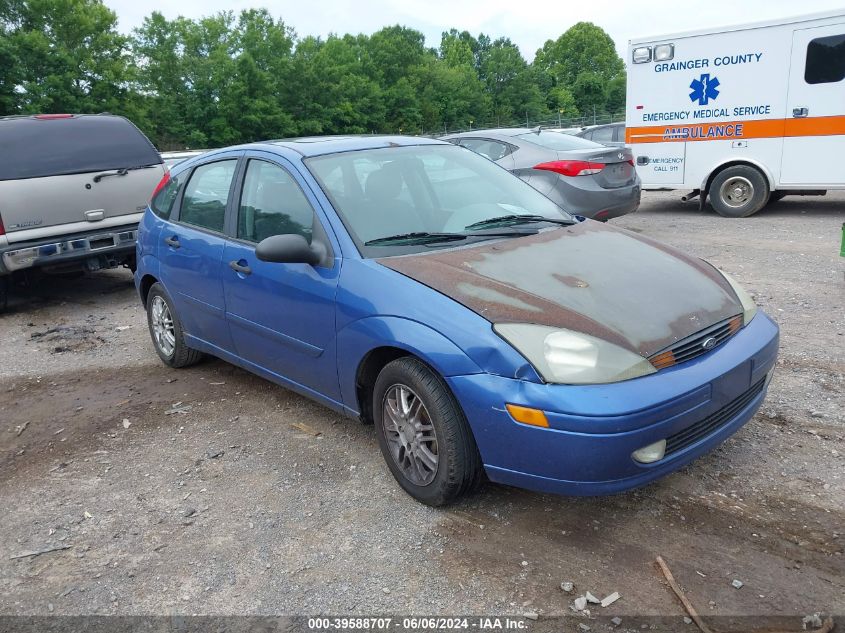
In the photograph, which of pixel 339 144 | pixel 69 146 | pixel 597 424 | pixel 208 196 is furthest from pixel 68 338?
pixel 597 424

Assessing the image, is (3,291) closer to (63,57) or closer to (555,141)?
(555,141)

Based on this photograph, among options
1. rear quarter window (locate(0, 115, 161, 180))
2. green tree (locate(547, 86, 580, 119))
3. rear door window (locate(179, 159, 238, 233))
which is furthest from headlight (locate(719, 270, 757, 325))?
green tree (locate(547, 86, 580, 119))

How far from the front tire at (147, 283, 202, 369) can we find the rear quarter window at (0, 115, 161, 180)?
8.55 feet

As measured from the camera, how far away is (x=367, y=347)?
3.51 metres

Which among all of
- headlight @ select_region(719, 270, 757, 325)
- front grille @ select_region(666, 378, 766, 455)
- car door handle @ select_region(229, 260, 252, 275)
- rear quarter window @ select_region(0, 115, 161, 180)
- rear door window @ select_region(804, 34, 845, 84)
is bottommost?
front grille @ select_region(666, 378, 766, 455)

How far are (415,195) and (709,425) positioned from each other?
198 centimetres

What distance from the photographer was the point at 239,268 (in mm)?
4336

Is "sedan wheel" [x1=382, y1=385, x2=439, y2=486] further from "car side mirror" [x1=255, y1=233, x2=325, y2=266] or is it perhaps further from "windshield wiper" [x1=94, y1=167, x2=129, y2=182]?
"windshield wiper" [x1=94, y1=167, x2=129, y2=182]

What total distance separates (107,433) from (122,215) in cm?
379

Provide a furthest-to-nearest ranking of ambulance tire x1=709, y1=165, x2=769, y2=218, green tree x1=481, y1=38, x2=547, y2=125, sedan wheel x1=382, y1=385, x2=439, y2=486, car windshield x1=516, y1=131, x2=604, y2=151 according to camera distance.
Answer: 1. green tree x1=481, y1=38, x2=547, y2=125
2. ambulance tire x1=709, y1=165, x2=769, y2=218
3. car windshield x1=516, y1=131, x2=604, y2=151
4. sedan wheel x1=382, y1=385, x2=439, y2=486

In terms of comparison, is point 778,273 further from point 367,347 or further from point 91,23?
point 91,23

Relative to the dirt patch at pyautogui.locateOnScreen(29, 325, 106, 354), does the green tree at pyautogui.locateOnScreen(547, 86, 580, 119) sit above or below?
above

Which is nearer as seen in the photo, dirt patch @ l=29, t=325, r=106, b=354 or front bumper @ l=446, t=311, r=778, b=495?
front bumper @ l=446, t=311, r=778, b=495

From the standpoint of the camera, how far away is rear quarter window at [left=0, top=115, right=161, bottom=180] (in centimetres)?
719
